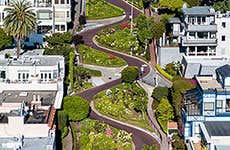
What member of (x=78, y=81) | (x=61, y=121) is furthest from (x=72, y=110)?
(x=78, y=81)

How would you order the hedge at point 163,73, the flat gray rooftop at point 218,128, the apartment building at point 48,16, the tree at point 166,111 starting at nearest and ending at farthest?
the flat gray rooftop at point 218,128 → the tree at point 166,111 → the hedge at point 163,73 → the apartment building at point 48,16

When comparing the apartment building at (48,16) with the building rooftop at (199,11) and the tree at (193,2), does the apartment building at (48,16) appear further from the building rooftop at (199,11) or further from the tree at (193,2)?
the building rooftop at (199,11)

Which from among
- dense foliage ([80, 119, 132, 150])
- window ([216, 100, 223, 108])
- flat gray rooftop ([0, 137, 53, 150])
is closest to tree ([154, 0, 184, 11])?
dense foliage ([80, 119, 132, 150])

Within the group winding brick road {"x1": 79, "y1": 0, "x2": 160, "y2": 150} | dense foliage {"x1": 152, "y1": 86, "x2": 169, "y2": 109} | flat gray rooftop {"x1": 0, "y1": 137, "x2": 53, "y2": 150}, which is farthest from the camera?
dense foliage {"x1": 152, "y1": 86, "x2": 169, "y2": 109}

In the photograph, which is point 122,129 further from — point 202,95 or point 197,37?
point 197,37

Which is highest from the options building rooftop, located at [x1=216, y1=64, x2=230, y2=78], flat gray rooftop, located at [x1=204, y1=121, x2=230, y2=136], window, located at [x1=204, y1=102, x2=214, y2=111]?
building rooftop, located at [x1=216, y1=64, x2=230, y2=78]

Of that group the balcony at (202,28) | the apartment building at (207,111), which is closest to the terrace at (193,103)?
the apartment building at (207,111)

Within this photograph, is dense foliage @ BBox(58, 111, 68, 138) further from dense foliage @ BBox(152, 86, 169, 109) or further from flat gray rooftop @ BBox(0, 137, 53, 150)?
dense foliage @ BBox(152, 86, 169, 109)
